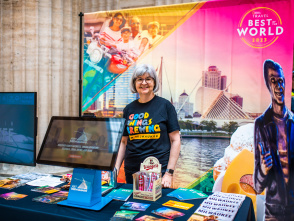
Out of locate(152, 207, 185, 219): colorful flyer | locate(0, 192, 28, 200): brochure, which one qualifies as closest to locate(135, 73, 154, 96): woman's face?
locate(152, 207, 185, 219): colorful flyer

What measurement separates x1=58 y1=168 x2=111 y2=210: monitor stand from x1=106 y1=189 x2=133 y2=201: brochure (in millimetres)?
101

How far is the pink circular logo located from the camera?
2.67m

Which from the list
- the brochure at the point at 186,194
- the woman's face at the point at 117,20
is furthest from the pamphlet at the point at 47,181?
the woman's face at the point at 117,20

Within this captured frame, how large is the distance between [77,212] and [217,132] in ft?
6.28

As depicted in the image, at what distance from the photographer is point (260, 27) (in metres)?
2.73

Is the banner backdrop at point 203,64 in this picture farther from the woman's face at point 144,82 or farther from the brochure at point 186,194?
the brochure at point 186,194

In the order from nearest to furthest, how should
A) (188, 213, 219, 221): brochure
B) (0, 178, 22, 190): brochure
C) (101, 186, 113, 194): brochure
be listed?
(188, 213, 219, 221): brochure < (101, 186, 113, 194): brochure < (0, 178, 22, 190): brochure

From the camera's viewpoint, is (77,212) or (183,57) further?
(183,57)

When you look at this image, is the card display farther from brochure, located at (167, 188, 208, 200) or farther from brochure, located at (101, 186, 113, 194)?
brochure, located at (167, 188, 208, 200)

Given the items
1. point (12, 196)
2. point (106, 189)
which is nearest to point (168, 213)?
point (106, 189)

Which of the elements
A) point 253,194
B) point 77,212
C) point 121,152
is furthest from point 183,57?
point 77,212

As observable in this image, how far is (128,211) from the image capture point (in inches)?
54.4

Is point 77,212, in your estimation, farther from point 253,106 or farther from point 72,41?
point 72,41

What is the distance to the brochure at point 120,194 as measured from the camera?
5.20 feet
